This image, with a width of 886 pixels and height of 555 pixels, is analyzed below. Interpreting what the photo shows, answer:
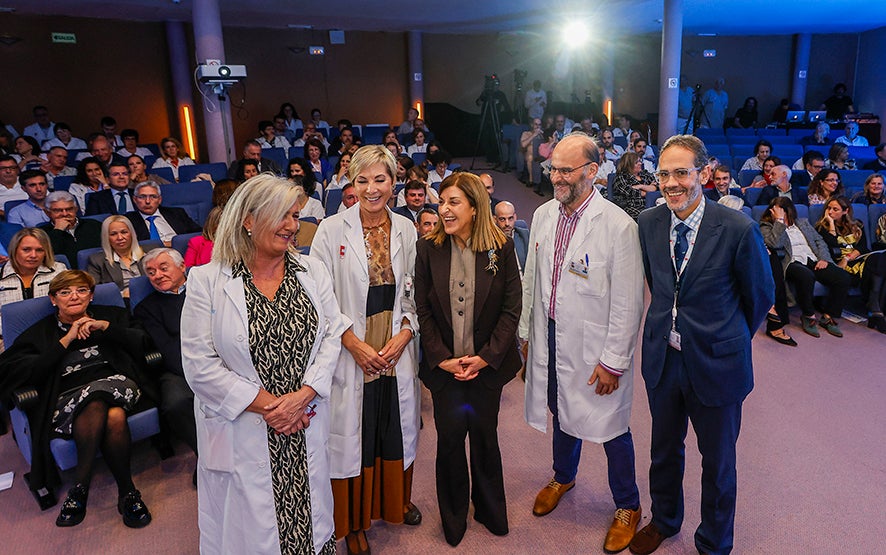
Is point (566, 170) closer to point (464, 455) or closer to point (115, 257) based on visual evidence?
point (464, 455)

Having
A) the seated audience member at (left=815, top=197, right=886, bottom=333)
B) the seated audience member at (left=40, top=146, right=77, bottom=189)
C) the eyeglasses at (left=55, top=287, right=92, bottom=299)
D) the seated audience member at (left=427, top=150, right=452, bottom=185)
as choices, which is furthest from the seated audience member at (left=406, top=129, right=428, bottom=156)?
the eyeglasses at (left=55, top=287, right=92, bottom=299)

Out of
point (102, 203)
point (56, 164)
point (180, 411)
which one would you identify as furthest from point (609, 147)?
point (180, 411)

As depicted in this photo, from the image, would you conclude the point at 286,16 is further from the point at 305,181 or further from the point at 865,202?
the point at 865,202

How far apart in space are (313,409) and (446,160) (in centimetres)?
618

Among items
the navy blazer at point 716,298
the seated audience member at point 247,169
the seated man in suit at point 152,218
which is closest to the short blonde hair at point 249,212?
the navy blazer at point 716,298

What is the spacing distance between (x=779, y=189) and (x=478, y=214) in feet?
17.4

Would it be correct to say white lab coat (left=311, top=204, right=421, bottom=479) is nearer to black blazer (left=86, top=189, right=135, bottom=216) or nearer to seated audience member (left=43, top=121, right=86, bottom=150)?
black blazer (left=86, top=189, right=135, bottom=216)

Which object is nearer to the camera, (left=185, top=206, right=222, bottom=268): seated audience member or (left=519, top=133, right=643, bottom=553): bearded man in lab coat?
(left=519, top=133, right=643, bottom=553): bearded man in lab coat

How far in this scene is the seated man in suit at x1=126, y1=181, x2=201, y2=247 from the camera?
16.5 feet

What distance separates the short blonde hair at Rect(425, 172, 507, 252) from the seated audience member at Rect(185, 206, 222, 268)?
1.87 m

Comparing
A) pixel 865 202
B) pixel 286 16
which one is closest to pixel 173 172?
pixel 286 16

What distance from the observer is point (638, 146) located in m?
9.34

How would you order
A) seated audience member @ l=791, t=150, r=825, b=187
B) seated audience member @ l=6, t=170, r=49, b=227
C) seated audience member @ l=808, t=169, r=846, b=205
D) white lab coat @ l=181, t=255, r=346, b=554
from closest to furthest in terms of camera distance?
white lab coat @ l=181, t=255, r=346, b=554
seated audience member @ l=6, t=170, r=49, b=227
seated audience member @ l=808, t=169, r=846, b=205
seated audience member @ l=791, t=150, r=825, b=187

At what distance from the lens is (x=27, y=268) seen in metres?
3.70
